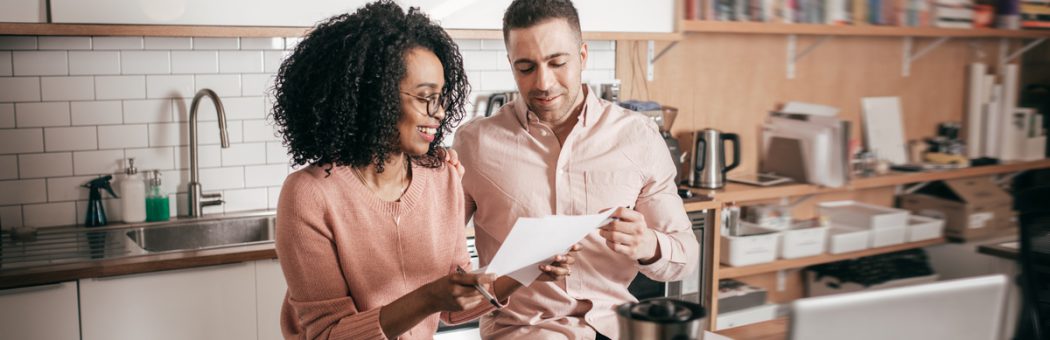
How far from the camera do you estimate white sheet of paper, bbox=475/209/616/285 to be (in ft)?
4.89

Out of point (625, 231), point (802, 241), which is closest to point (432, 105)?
point (625, 231)

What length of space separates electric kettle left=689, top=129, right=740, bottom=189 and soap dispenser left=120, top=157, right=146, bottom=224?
216 centimetres

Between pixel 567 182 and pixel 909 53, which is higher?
pixel 909 53

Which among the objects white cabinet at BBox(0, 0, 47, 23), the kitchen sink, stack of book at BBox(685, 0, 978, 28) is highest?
stack of book at BBox(685, 0, 978, 28)

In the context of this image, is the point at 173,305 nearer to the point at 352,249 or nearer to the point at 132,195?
the point at 132,195

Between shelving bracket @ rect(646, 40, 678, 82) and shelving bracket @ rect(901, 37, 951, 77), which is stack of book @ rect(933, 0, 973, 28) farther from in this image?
shelving bracket @ rect(646, 40, 678, 82)

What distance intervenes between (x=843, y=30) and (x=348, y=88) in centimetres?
342

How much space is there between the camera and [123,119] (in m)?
3.13

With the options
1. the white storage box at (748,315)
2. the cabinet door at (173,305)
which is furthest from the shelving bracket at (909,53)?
the cabinet door at (173,305)

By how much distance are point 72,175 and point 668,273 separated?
6.75 feet

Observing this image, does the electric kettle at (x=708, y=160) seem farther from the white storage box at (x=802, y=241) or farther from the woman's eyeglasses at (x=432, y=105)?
the woman's eyeglasses at (x=432, y=105)

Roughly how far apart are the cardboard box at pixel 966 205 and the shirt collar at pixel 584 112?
3.35 metres

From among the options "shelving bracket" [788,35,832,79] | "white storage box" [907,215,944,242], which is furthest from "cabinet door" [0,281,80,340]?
"white storage box" [907,215,944,242]

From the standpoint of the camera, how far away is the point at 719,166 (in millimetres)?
3971
